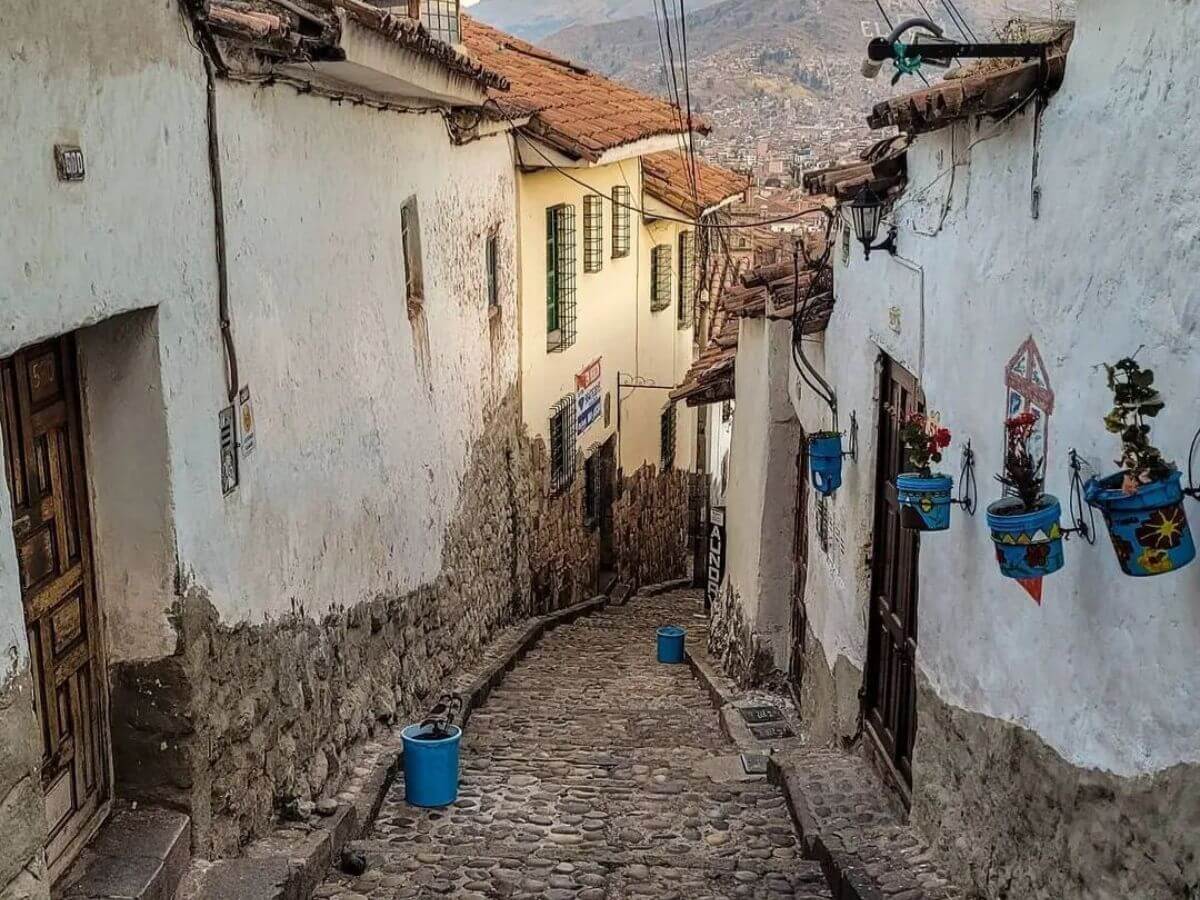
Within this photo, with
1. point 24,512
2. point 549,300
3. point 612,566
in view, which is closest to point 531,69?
point 549,300

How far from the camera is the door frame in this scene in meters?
6.76

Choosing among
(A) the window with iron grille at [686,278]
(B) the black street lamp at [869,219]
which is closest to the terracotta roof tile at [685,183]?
(A) the window with iron grille at [686,278]

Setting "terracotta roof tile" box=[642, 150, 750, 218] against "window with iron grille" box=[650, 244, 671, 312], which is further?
"window with iron grille" box=[650, 244, 671, 312]

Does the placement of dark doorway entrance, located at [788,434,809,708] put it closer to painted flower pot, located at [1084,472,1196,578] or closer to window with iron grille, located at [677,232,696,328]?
painted flower pot, located at [1084,472,1196,578]

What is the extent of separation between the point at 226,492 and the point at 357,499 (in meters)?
2.23

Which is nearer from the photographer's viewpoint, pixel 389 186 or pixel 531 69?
pixel 389 186

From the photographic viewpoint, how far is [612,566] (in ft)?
62.8

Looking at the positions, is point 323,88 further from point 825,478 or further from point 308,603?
point 825,478

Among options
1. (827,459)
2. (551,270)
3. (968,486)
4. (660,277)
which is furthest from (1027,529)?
(660,277)

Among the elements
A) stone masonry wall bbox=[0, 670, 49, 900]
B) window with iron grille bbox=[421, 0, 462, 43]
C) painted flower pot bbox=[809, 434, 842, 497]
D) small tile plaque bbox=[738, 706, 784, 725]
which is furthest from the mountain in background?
stone masonry wall bbox=[0, 670, 49, 900]

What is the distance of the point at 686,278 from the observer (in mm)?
22531

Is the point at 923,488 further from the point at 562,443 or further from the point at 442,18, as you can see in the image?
the point at 562,443

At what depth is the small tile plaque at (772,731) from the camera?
30.7 ft

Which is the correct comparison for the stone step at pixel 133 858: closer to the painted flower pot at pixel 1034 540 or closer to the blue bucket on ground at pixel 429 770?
the blue bucket on ground at pixel 429 770
